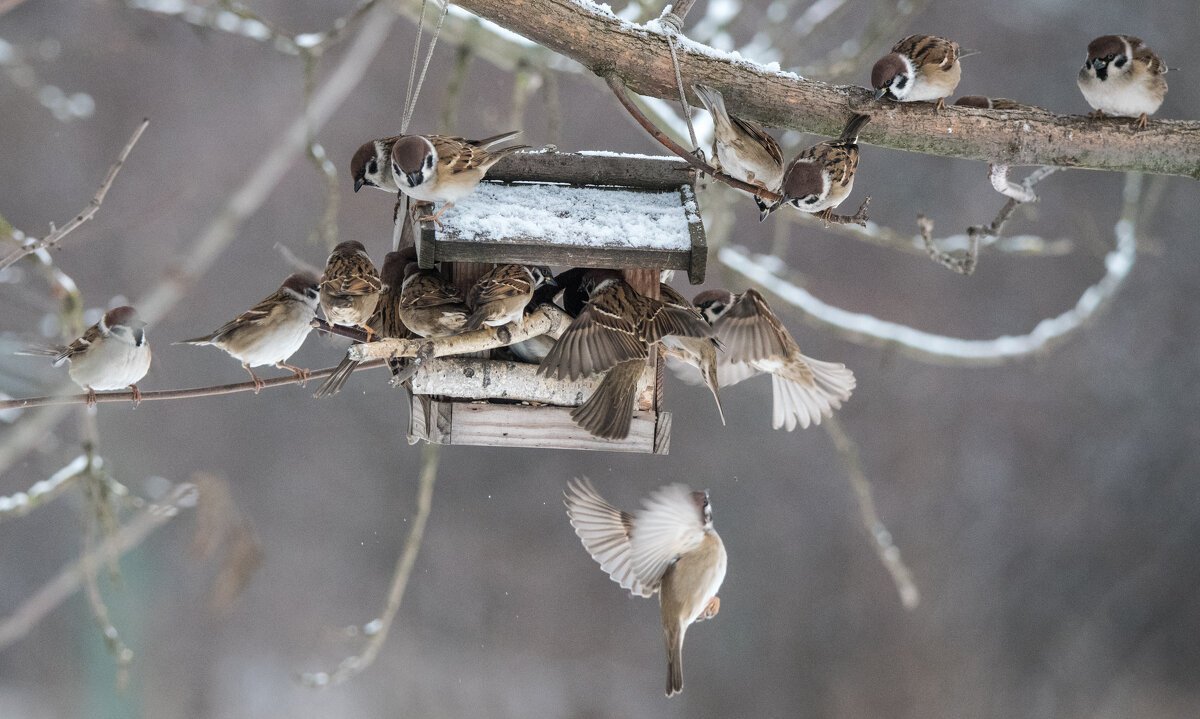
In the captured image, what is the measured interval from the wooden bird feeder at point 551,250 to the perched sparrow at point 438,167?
0.05m

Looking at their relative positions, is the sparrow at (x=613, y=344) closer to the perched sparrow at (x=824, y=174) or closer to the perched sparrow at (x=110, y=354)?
the perched sparrow at (x=824, y=174)

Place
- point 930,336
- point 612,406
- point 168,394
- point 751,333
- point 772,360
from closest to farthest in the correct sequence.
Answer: point 168,394
point 612,406
point 751,333
point 772,360
point 930,336

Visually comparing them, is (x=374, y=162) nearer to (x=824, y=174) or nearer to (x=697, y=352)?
(x=697, y=352)

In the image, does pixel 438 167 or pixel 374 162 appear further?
pixel 374 162

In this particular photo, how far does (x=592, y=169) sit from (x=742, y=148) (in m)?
0.45

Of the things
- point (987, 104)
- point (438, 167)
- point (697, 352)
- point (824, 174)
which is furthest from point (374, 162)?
point (987, 104)

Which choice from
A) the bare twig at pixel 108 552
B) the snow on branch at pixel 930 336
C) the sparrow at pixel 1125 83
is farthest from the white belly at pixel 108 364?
the sparrow at pixel 1125 83

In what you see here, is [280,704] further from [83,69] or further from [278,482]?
[83,69]

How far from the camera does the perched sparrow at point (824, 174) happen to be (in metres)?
2.71

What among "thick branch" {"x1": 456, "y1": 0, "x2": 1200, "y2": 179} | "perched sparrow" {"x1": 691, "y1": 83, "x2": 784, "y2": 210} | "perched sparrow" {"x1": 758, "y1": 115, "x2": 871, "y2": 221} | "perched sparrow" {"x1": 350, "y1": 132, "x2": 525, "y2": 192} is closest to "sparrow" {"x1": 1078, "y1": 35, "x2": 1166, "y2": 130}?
"thick branch" {"x1": 456, "y1": 0, "x2": 1200, "y2": 179}

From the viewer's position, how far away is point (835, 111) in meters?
2.85

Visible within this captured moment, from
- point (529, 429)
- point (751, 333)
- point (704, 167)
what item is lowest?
point (529, 429)

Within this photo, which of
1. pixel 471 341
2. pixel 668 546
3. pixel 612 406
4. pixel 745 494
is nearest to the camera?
pixel 471 341

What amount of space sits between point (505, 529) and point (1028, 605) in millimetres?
4176
